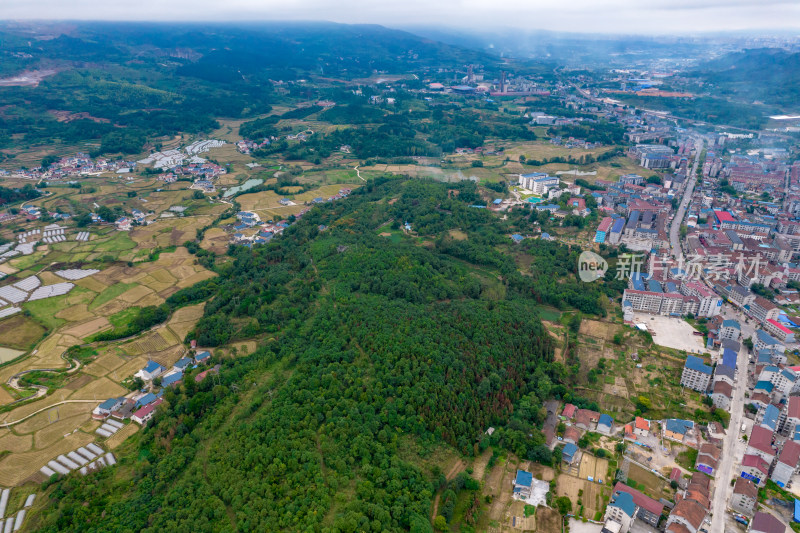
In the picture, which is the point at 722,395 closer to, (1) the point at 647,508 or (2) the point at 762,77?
(1) the point at 647,508

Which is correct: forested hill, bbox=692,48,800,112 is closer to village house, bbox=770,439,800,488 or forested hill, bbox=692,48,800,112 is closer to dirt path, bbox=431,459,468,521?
village house, bbox=770,439,800,488

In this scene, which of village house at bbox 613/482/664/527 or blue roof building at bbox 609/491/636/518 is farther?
village house at bbox 613/482/664/527

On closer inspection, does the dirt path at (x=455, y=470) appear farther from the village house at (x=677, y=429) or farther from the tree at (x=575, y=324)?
the tree at (x=575, y=324)

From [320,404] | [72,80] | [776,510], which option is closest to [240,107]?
[72,80]

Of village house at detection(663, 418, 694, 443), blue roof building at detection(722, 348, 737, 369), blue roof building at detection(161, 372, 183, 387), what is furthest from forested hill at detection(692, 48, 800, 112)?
blue roof building at detection(161, 372, 183, 387)

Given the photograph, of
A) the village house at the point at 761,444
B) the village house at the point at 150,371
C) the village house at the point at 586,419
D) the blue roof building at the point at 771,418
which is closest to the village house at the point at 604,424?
the village house at the point at 586,419
